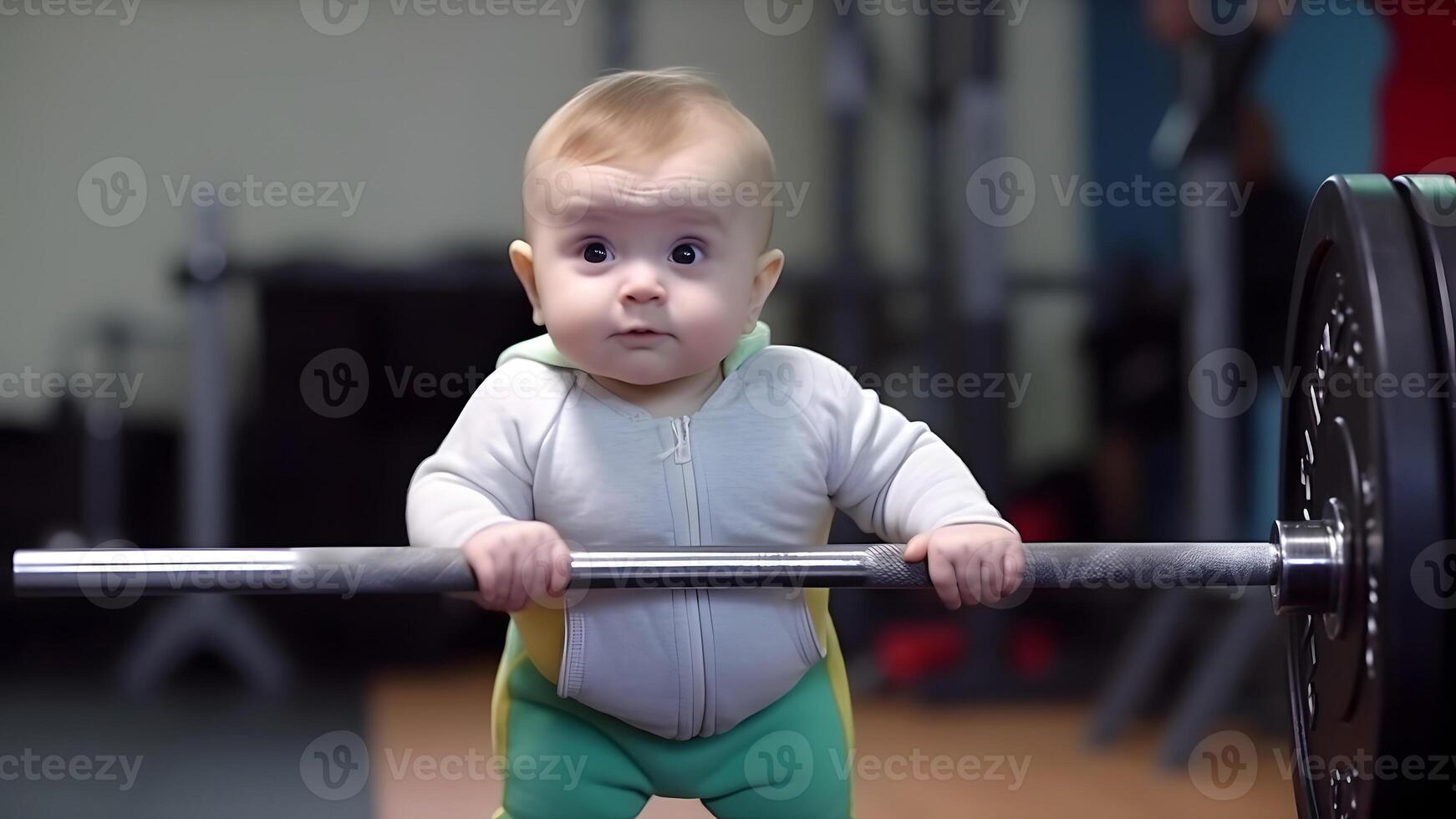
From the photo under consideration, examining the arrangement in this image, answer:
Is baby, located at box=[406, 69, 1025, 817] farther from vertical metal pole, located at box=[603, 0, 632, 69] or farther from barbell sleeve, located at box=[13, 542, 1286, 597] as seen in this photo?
vertical metal pole, located at box=[603, 0, 632, 69]

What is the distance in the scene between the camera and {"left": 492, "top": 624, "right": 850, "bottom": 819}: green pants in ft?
2.74

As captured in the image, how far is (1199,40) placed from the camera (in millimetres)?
2031

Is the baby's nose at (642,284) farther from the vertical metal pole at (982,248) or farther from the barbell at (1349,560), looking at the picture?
the vertical metal pole at (982,248)

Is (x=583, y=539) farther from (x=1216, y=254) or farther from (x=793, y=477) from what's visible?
(x=1216, y=254)

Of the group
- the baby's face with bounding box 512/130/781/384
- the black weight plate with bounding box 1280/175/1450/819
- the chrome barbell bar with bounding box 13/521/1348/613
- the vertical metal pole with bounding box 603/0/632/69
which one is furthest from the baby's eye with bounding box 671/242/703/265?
the vertical metal pole with bounding box 603/0/632/69

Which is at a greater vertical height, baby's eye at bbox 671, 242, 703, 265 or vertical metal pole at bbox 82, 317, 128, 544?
baby's eye at bbox 671, 242, 703, 265

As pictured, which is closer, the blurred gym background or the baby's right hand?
the baby's right hand

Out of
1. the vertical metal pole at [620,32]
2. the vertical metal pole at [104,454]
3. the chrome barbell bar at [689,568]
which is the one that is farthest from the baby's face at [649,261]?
the vertical metal pole at [104,454]

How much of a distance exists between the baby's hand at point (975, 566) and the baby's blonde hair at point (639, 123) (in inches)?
8.5

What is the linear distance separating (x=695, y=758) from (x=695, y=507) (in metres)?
0.14

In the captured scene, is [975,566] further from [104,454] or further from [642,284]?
[104,454]

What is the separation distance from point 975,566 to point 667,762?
0.72 feet

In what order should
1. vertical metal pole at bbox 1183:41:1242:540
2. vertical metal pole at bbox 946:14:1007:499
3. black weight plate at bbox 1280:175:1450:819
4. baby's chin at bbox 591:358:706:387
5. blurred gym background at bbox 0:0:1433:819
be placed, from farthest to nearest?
blurred gym background at bbox 0:0:1433:819 < vertical metal pole at bbox 946:14:1007:499 < vertical metal pole at bbox 1183:41:1242:540 < baby's chin at bbox 591:358:706:387 < black weight plate at bbox 1280:175:1450:819

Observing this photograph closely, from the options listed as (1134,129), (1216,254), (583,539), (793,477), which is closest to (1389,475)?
(793,477)
